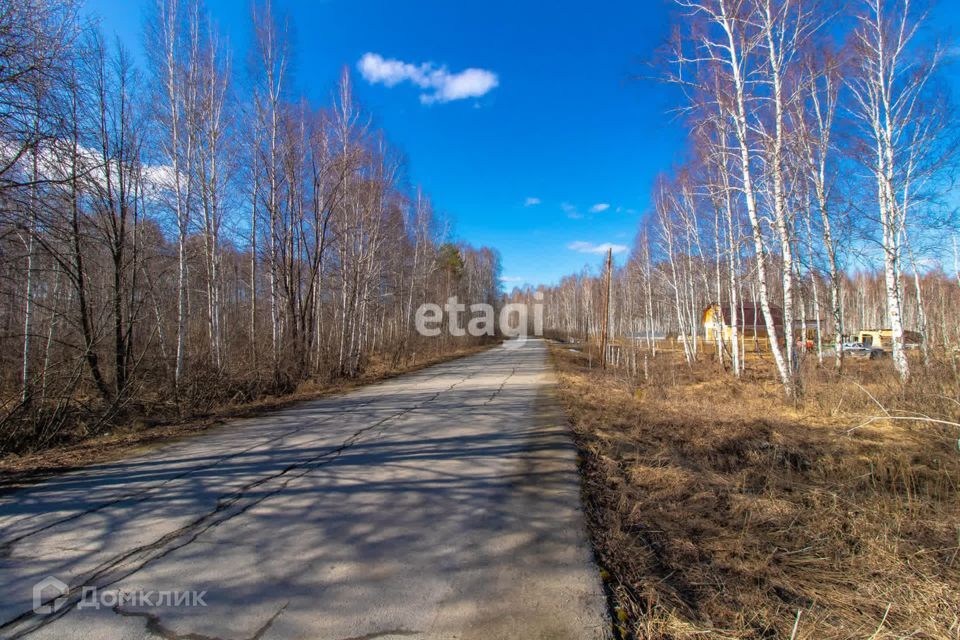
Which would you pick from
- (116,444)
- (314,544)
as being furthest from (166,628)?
(116,444)

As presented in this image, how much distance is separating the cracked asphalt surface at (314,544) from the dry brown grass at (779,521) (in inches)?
17.2

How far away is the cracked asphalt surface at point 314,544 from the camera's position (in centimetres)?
229

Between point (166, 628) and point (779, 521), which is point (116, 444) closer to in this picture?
point (166, 628)

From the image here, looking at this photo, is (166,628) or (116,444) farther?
(116,444)

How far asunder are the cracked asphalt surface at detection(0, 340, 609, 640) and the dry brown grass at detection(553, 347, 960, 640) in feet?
1.43

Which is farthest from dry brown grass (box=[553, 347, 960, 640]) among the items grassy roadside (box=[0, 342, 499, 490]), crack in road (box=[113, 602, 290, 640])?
grassy roadside (box=[0, 342, 499, 490])

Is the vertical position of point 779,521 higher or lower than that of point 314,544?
lower

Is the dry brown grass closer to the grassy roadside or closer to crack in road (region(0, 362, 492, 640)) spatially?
crack in road (region(0, 362, 492, 640))

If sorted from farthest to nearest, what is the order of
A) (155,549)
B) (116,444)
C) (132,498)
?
(116,444), (132,498), (155,549)

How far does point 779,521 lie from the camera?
3824 millimetres

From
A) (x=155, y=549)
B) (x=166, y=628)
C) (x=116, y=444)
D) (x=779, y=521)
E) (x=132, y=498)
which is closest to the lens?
(x=166, y=628)

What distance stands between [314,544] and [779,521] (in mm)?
4251

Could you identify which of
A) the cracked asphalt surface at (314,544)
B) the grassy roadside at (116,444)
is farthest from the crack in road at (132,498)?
the grassy roadside at (116,444)

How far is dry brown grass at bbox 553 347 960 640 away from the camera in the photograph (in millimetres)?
2473
